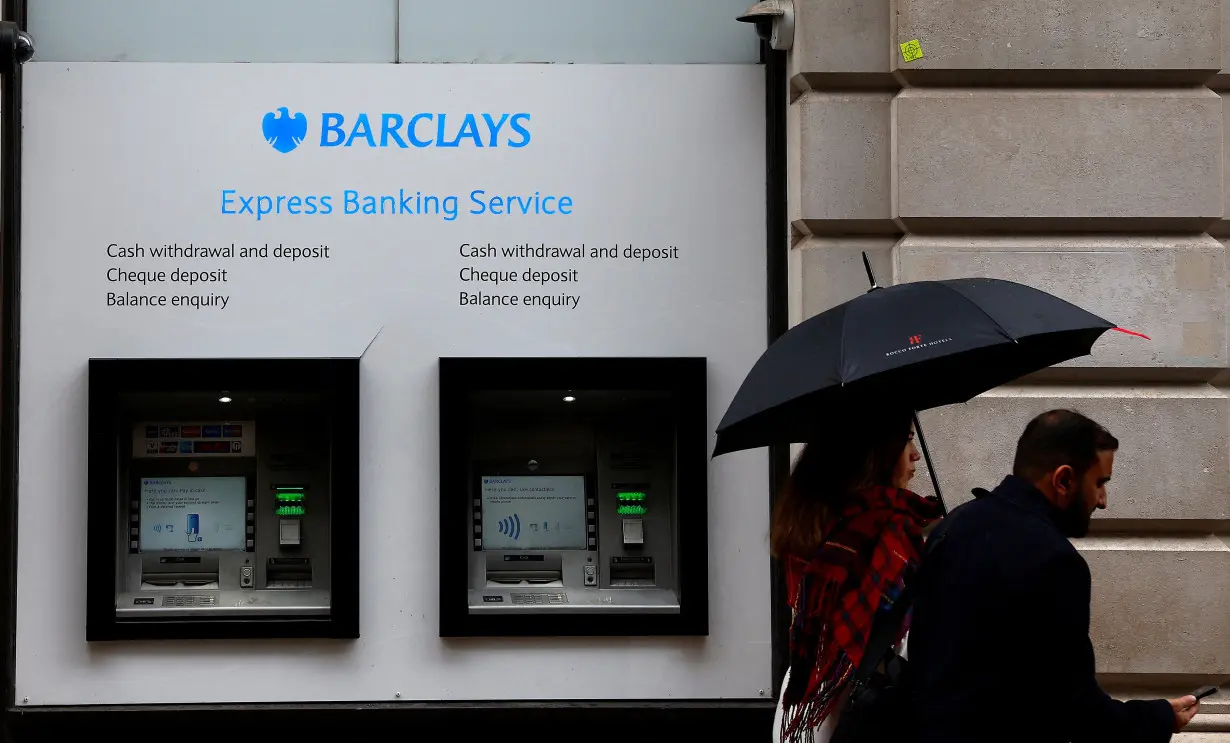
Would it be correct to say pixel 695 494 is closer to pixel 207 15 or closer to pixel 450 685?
pixel 450 685

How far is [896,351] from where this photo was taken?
2.76 m

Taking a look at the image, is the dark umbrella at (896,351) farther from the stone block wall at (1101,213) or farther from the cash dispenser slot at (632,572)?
the cash dispenser slot at (632,572)

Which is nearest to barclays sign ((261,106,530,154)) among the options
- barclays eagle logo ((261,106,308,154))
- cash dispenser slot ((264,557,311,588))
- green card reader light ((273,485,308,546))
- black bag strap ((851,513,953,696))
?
barclays eagle logo ((261,106,308,154))

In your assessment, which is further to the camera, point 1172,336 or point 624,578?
point 624,578

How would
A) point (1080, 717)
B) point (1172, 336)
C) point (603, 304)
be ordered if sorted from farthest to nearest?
point (603, 304) → point (1172, 336) → point (1080, 717)

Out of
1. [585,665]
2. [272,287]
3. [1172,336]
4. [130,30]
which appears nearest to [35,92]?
[130,30]

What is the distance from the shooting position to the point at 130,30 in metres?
4.96

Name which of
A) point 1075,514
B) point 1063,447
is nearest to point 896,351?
point 1063,447

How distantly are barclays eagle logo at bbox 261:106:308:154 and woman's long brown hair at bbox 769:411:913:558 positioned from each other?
2.83 m

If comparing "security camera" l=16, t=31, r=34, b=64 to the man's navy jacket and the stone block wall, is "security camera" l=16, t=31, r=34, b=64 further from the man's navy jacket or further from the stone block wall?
the man's navy jacket

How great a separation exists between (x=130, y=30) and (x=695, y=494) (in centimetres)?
303

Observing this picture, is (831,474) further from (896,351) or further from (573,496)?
(573,496)

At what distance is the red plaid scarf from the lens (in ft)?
9.39

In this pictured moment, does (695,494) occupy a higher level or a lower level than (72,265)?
lower
